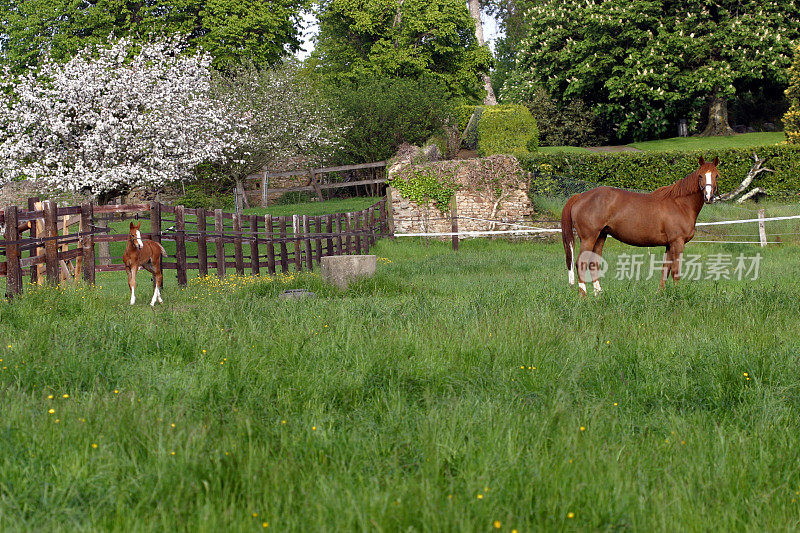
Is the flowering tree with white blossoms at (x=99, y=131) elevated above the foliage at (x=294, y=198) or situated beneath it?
elevated above

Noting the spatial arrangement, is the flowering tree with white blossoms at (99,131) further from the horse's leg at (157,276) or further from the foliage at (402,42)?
the horse's leg at (157,276)

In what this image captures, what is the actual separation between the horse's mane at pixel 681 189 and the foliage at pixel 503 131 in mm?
18738

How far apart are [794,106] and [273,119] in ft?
81.6

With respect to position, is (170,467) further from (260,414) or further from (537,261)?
(537,261)

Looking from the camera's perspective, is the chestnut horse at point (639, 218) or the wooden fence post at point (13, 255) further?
the chestnut horse at point (639, 218)


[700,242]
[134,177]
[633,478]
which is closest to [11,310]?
[633,478]

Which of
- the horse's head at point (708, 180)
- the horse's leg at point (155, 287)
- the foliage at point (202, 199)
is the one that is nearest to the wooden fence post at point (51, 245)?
the horse's leg at point (155, 287)

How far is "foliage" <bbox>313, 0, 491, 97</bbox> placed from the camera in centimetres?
4078

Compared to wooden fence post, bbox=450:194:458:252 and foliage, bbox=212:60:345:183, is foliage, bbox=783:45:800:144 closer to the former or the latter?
wooden fence post, bbox=450:194:458:252

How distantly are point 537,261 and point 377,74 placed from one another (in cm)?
2563

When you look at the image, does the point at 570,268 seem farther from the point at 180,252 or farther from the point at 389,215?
the point at 389,215

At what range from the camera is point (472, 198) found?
25500 mm

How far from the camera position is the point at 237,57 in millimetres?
41469

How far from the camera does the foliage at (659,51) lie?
37.6 meters
